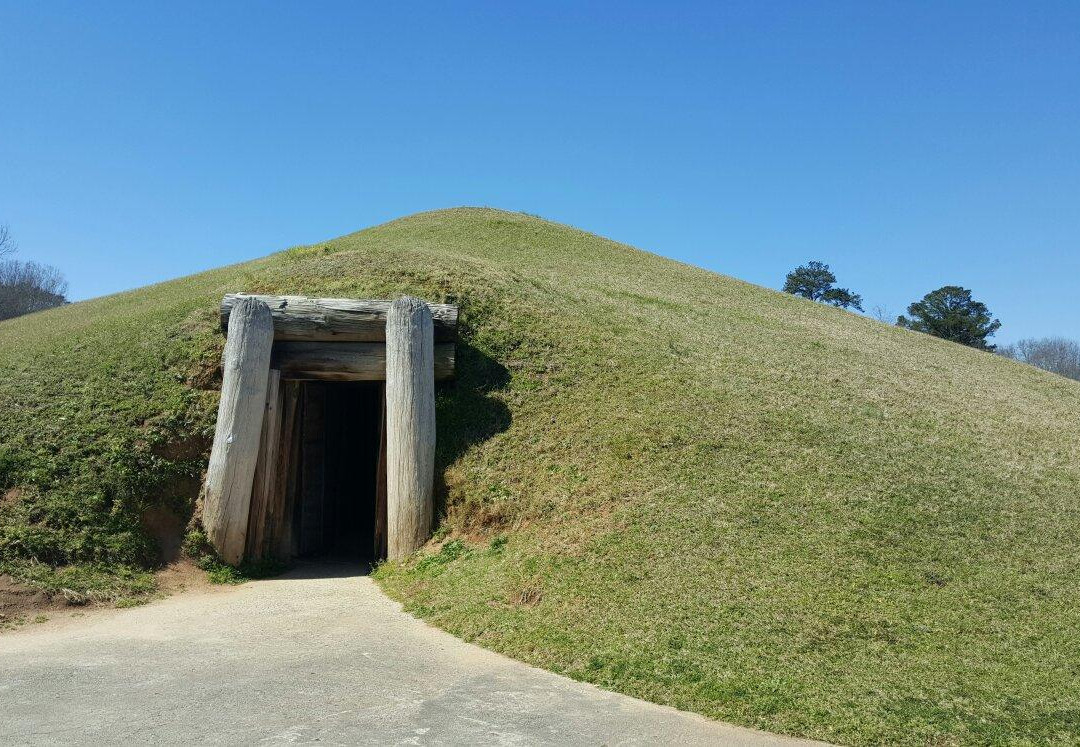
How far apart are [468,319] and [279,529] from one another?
544 cm

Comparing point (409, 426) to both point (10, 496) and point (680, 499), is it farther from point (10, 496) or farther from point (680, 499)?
point (10, 496)

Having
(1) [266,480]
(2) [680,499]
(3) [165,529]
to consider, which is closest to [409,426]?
(1) [266,480]

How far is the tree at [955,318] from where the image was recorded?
1602 inches

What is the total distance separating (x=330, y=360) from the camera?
12945 mm

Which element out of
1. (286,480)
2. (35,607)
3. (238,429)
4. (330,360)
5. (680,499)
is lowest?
(35,607)

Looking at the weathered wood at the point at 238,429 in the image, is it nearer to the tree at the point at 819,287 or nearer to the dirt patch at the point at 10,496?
the dirt patch at the point at 10,496

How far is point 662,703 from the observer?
670 centimetres

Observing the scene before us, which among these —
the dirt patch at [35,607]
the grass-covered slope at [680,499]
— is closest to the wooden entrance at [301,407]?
the grass-covered slope at [680,499]

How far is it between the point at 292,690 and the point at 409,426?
5713 millimetres

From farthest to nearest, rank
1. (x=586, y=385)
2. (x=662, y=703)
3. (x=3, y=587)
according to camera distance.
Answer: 1. (x=586, y=385)
2. (x=3, y=587)
3. (x=662, y=703)

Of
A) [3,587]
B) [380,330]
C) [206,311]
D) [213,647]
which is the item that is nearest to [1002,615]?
[213,647]

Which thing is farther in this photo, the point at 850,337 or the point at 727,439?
the point at 850,337

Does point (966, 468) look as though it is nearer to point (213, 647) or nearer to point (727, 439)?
point (727, 439)

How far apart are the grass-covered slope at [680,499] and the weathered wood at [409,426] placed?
531 mm
